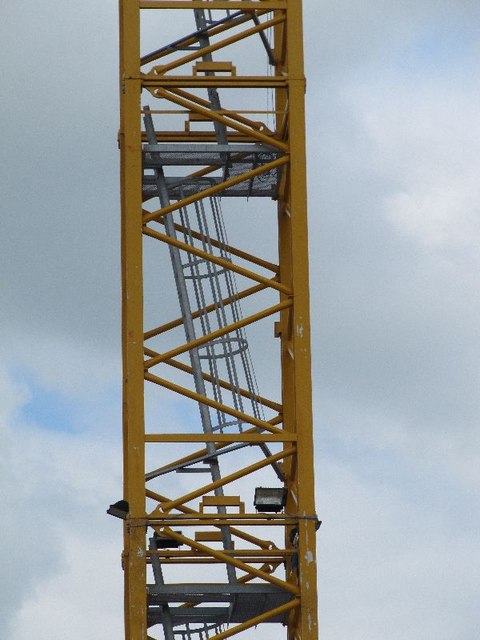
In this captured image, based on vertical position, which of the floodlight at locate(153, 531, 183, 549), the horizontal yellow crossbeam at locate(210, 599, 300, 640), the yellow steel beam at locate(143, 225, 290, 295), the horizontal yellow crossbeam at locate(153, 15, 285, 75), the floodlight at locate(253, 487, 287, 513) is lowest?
the horizontal yellow crossbeam at locate(210, 599, 300, 640)

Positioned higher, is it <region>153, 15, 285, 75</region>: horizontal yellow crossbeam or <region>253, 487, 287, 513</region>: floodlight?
<region>153, 15, 285, 75</region>: horizontal yellow crossbeam

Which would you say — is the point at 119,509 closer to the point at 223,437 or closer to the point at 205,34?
the point at 223,437

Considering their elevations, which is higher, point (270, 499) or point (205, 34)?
point (205, 34)

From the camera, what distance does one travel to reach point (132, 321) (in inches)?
2058

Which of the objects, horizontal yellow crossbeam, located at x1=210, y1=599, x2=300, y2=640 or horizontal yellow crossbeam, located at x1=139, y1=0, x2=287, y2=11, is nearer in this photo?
horizontal yellow crossbeam, located at x1=210, y1=599, x2=300, y2=640

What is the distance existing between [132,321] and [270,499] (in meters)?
3.32

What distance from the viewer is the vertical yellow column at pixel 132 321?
51625mm

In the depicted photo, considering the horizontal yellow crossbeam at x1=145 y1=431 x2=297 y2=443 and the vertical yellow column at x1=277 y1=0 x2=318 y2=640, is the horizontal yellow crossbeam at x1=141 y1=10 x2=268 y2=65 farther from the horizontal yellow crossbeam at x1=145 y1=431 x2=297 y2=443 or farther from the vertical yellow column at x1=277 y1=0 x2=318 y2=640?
the horizontal yellow crossbeam at x1=145 y1=431 x2=297 y2=443

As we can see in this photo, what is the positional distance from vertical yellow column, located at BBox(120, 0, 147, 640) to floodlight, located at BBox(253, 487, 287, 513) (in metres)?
1.75

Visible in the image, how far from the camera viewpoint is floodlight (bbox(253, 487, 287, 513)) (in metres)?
52.1

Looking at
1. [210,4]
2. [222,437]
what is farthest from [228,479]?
[210,4]

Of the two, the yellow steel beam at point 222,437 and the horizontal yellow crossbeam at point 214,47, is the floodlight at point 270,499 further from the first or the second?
the horizontal yellow crossbeam at point 214,47

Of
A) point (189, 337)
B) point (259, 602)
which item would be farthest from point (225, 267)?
point (259, 602)

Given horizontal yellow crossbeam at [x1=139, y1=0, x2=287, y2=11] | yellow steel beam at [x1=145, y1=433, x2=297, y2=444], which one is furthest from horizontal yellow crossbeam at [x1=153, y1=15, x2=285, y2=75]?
yellow steel beam at [x1=145, y1=433, x2=297, y2=444]
